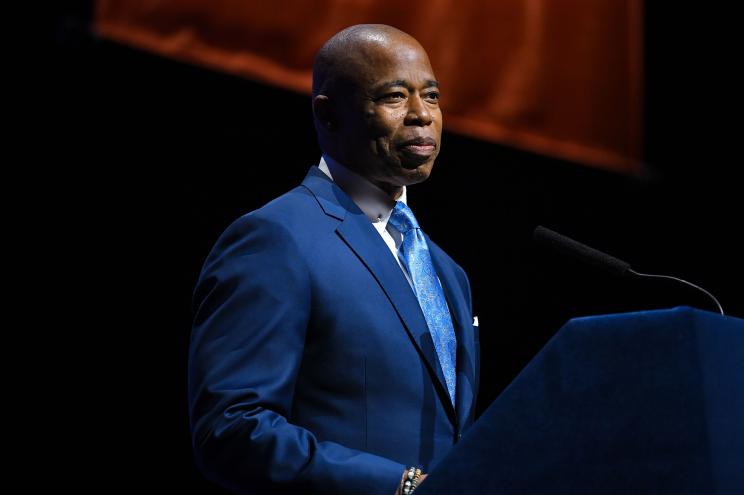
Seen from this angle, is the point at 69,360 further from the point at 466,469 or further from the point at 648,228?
the point at 648,228

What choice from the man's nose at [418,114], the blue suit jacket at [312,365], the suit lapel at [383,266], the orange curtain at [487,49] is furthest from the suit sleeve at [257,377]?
the orange curtain at [487,49]

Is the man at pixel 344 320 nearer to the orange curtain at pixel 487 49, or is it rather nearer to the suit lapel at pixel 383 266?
the suit lapel at pixel 383 266

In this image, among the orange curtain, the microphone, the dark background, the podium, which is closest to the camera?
the podium

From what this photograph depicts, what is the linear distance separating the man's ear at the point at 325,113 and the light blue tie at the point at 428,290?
199 millimetres

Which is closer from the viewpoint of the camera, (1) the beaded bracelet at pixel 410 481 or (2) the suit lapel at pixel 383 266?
(1) the beaded bracelet at pixel 410 481

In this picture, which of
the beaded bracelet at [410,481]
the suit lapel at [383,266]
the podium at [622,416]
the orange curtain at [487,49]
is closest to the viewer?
the podium at [622,416]

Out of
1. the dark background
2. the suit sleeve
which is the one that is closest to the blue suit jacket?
the suit sleeve

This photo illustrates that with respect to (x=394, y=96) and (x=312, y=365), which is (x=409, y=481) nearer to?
(x=312, y=365)

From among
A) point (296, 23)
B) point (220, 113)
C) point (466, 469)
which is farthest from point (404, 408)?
point (296, 23)

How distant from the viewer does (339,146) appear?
2082 mm

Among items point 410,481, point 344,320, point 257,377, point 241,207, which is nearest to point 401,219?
point 344,320

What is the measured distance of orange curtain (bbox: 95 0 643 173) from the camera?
297 cm

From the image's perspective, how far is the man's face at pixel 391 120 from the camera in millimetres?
2027

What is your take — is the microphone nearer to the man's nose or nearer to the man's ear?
the man's nose
